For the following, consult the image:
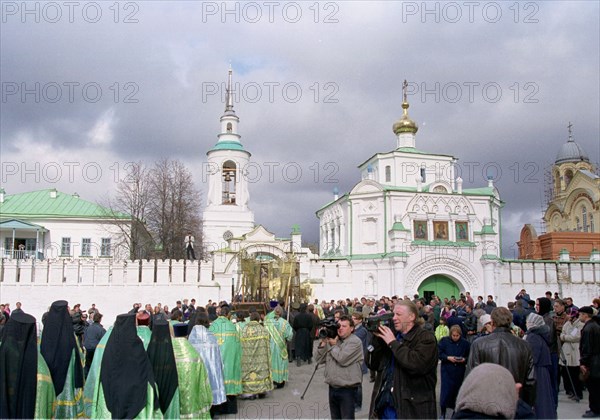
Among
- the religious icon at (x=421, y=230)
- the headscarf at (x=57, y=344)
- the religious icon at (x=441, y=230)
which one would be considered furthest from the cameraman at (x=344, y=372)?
the religious icon at (x=441, y=230)

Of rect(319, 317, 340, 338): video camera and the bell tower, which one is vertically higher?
the bell tower

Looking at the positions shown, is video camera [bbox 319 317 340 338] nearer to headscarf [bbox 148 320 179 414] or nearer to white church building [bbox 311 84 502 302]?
headscarf [bbox 148 320 179 414]

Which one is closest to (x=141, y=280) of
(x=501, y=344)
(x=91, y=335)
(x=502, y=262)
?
(x=91, y=335)

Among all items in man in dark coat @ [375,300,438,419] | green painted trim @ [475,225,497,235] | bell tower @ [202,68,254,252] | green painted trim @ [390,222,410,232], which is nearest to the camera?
man in dark coat @ [375,300,438,419]

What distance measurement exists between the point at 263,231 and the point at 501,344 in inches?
1067

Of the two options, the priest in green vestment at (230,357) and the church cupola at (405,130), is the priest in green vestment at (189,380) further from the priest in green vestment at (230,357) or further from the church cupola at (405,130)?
the church cupola at (405,130)

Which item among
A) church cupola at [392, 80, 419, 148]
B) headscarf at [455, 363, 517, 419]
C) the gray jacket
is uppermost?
church cupola at [392, 80, 419, 148]

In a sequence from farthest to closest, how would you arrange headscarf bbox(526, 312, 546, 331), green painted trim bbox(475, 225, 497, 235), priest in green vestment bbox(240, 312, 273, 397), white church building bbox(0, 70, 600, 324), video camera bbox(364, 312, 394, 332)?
green painted trim bbox(475, 225, 497, 235), white church building bbox(0, 70, 600, 324), priest in green vestment bbox(240, 312, 273, 397), headscarf bbox(526, 312, 546, 331), video camera bbox(364, 312, 394, 332)

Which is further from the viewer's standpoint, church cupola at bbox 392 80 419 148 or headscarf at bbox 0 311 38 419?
church cupola at bbox 392 80 419 148

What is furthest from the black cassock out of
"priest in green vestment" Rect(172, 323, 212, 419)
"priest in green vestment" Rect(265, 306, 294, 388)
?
"priest in green vestment" Rect(172, 323, 212, 419)

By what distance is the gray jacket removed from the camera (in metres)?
5.91

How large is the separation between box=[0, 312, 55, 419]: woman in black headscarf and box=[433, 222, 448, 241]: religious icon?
2961cm

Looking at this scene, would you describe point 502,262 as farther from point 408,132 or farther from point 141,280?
point 141,280

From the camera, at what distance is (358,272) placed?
106ft
